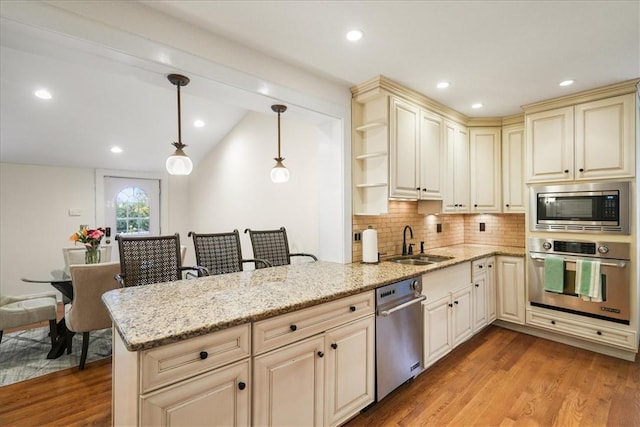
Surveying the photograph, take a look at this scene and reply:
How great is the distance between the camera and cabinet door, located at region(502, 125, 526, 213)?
372cm

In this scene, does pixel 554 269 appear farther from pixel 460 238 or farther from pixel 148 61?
pixel 148 61

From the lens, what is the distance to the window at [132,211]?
557 cm

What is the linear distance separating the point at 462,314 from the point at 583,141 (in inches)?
81.7

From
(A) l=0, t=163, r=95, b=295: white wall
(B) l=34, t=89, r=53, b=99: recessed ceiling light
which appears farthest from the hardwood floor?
(A) l=0, t=163, r=95, b=295: white wall

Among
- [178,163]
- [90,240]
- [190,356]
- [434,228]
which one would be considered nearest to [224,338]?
[190,356]

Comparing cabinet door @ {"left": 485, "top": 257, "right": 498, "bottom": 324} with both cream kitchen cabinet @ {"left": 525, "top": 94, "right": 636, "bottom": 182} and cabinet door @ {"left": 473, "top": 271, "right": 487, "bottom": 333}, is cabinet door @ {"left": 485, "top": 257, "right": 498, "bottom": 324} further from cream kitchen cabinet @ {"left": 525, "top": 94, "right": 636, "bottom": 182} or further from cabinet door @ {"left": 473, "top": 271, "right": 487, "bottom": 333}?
cream kitchen cabinet @ {"left": 525, "top": 94, "right": 636, "bottom": 182}

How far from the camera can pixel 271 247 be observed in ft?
10.6

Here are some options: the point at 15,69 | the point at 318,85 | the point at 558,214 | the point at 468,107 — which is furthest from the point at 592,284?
the point at 15,69

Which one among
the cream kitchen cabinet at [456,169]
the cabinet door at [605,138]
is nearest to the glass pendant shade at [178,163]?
the cream kitchen cabinet at [456,169]

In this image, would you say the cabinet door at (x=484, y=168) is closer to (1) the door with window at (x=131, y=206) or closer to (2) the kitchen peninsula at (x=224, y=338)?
(2) the kitchen peninsula at (x=224, y=338)

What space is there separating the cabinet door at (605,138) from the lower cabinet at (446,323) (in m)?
1.66

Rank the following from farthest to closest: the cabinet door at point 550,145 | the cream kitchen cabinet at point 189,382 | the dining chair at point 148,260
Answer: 1. the cabinet door at point 550,145
2. the dining chair at point 148,260
3. the cream kitchen cabinet at point 189,382

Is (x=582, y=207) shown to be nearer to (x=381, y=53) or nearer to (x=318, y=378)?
(x=381, y=53)

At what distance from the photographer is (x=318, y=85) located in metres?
2.67
